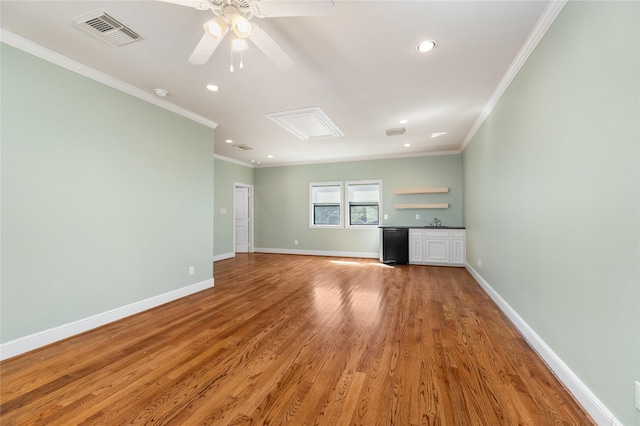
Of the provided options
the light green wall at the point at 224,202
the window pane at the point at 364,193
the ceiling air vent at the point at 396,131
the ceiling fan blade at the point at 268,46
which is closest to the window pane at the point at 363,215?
the window pane at the point at 364,193

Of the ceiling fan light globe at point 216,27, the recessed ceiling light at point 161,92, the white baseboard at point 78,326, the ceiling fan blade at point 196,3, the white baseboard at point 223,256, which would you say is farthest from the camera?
the white baseboard at point 223,256

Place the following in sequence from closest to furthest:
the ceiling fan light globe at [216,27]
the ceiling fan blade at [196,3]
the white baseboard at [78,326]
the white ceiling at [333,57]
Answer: the ceiling fan blade at [196,3] < the ceiling fan light globe at [216,27] < the white ceiling at [333,57] < the white baseboard at [78,326]

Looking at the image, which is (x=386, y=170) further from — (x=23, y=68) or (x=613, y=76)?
(x=23, y=68)

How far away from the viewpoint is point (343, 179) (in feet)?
24.1

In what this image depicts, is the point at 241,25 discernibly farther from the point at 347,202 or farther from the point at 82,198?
the point at 347,202

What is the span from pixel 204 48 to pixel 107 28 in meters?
0.97

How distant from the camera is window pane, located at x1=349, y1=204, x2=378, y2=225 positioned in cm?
715

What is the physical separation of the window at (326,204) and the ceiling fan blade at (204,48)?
559cm

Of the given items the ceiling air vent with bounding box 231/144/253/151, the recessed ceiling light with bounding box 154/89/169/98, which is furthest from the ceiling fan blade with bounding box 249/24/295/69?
the ceiling air vent with bounding box 231/144/253/151

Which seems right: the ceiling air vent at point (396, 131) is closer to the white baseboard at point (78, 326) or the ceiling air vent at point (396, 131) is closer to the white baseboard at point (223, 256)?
the white baseboard at point (78, 326)

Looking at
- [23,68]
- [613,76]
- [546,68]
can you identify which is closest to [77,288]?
[23,68]

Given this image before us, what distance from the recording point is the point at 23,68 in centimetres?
230

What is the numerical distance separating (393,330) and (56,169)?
3664 mm

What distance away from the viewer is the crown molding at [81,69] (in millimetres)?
2223
